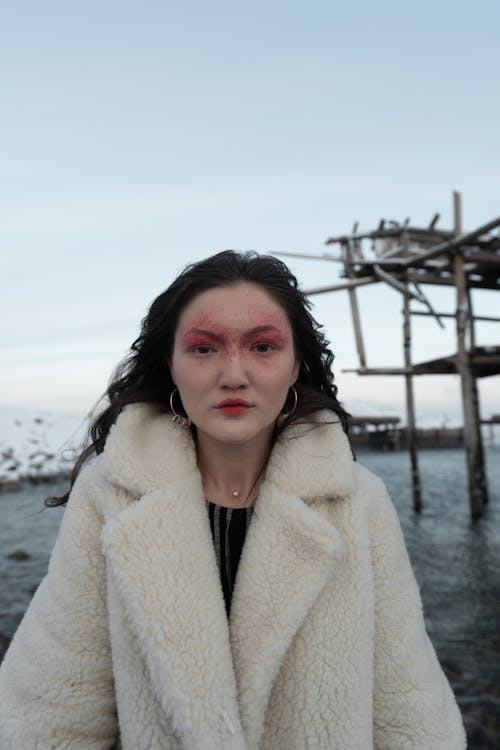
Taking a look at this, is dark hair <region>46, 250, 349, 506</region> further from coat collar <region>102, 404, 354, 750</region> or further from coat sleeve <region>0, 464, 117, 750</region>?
coat sleeve <region>0, 464, 117, 750</region>

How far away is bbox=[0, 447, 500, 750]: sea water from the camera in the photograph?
201 inches

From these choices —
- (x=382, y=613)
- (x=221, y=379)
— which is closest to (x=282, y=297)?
(x=221, y=379)

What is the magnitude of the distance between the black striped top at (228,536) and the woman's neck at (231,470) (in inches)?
1.1

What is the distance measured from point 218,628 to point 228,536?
0.33 metres

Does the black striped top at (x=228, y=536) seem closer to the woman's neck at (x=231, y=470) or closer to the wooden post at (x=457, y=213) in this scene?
the woman's neck at (x=231, y=470)

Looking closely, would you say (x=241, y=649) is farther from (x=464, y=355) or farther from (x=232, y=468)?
(x=464, y=355)

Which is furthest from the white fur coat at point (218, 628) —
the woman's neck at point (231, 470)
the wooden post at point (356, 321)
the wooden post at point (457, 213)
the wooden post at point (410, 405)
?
the wooden post at point (457, 213)

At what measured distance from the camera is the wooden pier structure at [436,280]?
37.6 ft

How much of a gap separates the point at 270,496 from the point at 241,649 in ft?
1.44

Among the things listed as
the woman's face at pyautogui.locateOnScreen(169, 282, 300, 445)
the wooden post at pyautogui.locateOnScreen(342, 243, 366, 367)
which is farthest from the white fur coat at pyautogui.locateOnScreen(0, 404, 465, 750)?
the wooden post at pyautogui.locateOnScreen(342, 243, 366, 367)

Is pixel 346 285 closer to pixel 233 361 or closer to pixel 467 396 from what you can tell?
pixel 467 396

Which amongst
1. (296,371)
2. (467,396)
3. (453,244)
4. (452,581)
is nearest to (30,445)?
(467,396)

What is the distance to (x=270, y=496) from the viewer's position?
1.73 meters

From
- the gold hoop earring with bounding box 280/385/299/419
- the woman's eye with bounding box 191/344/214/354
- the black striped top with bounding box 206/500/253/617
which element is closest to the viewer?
the woman's eye with bounding box 191/344/214/354
